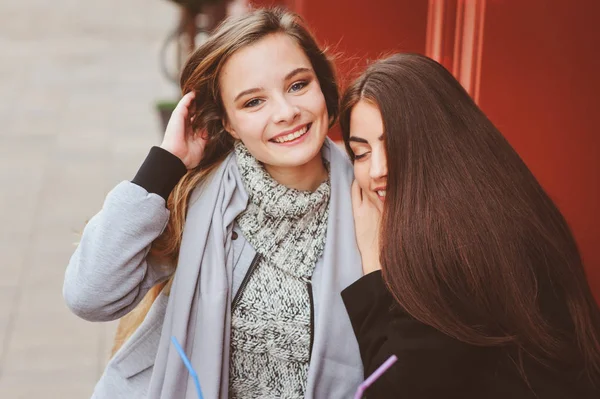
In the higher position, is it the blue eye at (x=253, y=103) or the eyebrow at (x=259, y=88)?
the eyebrow at (x=259, y=88)

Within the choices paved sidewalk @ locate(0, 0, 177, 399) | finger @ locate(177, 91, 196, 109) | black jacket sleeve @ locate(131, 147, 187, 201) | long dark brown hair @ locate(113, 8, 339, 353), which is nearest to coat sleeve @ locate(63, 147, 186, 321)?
black jacket sleeve @ locate(131, 147, 187, 201)

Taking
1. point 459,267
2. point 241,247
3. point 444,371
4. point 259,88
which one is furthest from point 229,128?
point 444,371

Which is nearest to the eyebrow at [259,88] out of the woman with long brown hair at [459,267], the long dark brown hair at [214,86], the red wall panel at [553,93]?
the long dark brown hair at [214,86]

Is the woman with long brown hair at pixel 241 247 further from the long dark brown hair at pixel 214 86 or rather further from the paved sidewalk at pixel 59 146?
the paved sidewalk at pixel 59 146

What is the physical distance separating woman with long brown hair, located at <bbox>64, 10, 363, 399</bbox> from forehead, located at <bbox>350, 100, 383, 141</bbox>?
153mm

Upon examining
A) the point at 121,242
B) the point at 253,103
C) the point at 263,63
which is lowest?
the point at 121,242

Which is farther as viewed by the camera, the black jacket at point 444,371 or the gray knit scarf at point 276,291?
the gray knit scarf at point 276,291

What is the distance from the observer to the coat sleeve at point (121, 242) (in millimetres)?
2279

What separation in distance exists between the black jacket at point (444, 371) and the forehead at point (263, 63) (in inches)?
27.0

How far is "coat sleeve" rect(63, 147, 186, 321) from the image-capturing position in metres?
2.28

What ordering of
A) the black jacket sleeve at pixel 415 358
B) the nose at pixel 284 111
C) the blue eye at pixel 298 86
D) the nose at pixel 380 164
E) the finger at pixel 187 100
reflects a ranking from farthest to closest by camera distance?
1. the finger at pixel 187 100
2. the blue eye at pixel 298 86
3. the nose at pixel 284 111
4. the nose at pixel 380 164
5. the black jacket sleeve at pixel 415 358

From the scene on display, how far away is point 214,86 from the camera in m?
2.55

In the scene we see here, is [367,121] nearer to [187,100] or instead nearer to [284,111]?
[284,111]

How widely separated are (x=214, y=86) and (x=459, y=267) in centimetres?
93
